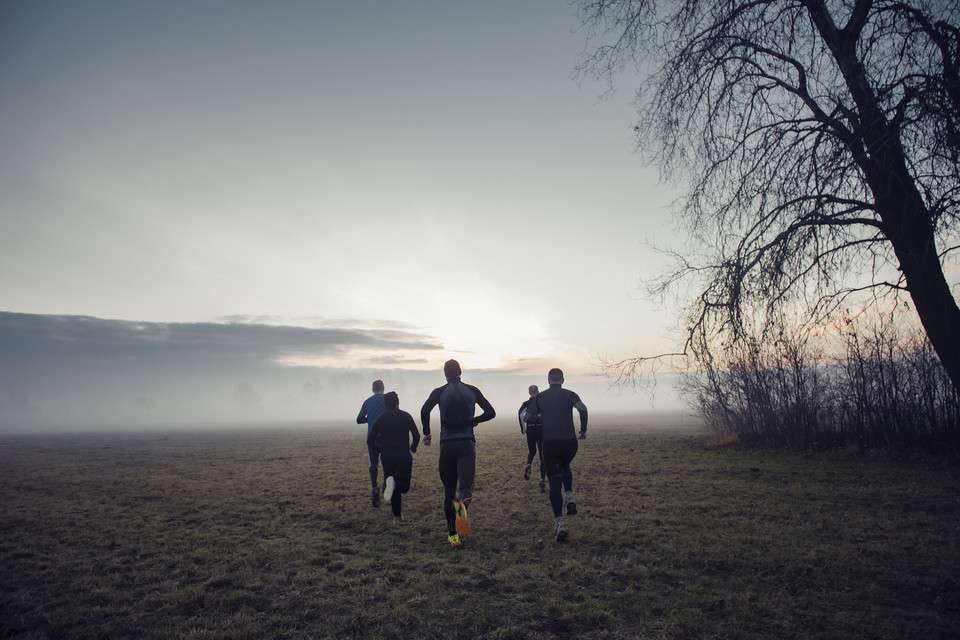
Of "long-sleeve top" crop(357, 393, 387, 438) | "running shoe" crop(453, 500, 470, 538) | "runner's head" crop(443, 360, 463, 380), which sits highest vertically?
"runner's head" crop(443, 360, 463, 380)

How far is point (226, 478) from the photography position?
15117 mm

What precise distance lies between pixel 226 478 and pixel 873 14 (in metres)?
19.2

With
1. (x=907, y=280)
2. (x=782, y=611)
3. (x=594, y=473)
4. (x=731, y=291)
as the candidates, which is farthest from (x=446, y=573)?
(x=594, y=473)

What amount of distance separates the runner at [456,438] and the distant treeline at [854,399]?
24.5 feet

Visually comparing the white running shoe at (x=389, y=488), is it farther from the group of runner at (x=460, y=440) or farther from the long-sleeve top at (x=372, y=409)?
the long-sleeve top at (x=372, y=409)

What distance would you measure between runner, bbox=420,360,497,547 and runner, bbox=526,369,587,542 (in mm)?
1111

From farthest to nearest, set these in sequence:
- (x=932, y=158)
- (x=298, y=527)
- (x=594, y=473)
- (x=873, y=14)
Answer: (x=594, y=473), (x=298, y=527), (x=873, y=14), (x=932, y=158)

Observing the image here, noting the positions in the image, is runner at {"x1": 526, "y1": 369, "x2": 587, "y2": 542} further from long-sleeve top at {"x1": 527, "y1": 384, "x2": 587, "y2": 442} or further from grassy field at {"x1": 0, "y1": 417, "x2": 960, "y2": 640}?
grassy field at {"x1": 0, "y1": 417, "x2": 960, "y2": 640}

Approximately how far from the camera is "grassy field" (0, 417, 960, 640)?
4.57 meters

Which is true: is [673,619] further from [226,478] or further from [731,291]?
[226,478]

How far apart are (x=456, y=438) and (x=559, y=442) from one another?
5.62ft

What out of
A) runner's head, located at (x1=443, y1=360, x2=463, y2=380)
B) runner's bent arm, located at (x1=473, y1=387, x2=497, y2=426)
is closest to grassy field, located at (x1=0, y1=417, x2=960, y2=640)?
runner's bent arm, located at (x1=473, y1=387, x2=497, y2=426)

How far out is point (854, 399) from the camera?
50.8 feet

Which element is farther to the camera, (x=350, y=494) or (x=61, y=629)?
(x=350, y=494)
